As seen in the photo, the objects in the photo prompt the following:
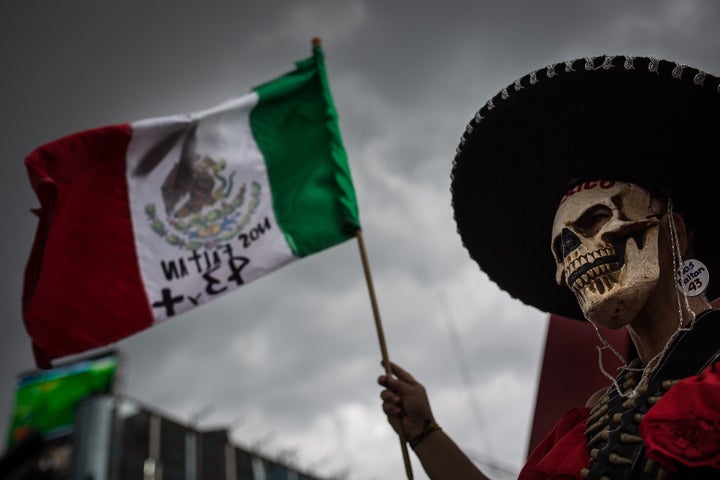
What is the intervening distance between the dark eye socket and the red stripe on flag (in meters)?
3.06

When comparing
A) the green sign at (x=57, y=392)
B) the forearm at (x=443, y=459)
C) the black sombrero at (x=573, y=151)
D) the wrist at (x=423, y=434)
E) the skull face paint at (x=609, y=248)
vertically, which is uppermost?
the green sign at (x=57, y=392)

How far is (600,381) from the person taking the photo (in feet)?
13.3

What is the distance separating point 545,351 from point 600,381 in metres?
0.47

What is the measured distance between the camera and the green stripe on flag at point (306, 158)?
4.79 m

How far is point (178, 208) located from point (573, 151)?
118 inches

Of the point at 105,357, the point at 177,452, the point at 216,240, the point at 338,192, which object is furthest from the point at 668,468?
the point at 177,452

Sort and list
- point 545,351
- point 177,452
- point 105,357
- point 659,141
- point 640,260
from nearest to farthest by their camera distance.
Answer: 1. point 640,260
2. point 659,141
3. point 545,351
4. point 105,357
5. point 177,452

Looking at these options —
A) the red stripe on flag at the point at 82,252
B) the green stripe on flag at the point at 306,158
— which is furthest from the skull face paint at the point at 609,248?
the red stripe on flag at the point at 82,252

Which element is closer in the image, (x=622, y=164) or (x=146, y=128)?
(x=622, y=164)

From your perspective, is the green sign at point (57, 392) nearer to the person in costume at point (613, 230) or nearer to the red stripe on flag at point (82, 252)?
the red stripe on flag at point (82, 252)

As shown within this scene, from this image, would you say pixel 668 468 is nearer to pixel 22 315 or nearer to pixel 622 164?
pixel 622 164

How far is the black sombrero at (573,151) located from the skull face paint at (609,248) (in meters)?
0.15

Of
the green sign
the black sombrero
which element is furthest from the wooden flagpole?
the green sign

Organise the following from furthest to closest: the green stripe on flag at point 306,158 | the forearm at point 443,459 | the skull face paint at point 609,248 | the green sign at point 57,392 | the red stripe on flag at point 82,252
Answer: the green sign at point 57,392, the green stripe on flag at point 306,158, the red stripe on flag at point 82,252, the forearm at point 443,459, the skull face paint at point 609,248
